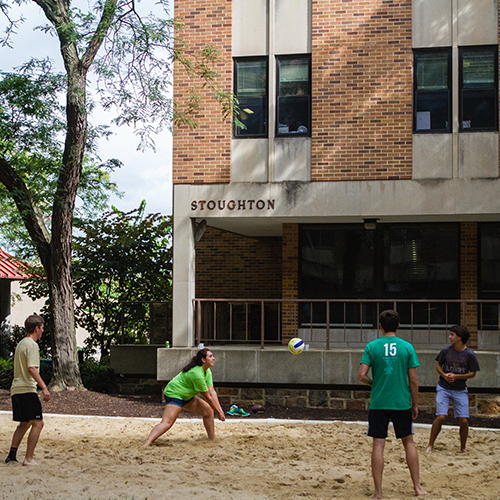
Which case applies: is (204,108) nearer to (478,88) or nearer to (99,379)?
(478,88)

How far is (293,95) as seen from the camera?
44.3ft

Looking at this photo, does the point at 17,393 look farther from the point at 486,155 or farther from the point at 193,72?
the point at 486,155

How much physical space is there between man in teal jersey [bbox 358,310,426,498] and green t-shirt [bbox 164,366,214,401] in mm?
2740

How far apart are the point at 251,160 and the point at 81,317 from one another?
25.2ft

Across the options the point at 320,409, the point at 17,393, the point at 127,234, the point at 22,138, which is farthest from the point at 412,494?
the point at 127,234

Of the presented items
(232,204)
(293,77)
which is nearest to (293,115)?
(293,77)

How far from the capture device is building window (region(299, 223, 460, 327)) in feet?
46.0

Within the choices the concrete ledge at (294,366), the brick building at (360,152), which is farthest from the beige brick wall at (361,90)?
the concrete ledge at (294,366)

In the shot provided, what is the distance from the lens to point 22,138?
1439 cm

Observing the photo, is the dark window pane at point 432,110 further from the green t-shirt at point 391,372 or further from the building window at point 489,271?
the green t-shirt at point 391,372

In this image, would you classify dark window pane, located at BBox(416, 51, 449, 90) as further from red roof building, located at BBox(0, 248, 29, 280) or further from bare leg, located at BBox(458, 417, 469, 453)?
red roof building, located at BBox(0, 248, 29, 280)

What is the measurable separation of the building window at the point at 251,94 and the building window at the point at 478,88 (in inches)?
151

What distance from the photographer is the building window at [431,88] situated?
1307cm

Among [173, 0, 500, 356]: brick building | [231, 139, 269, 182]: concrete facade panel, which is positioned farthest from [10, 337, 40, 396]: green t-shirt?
[231, 139, 269, 182]: concrete facade panel
